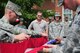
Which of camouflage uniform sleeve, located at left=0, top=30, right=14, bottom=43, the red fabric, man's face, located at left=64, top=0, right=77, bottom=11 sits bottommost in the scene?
the red fabric

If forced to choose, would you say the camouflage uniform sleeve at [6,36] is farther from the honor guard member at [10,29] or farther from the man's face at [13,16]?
the man's face at [13,16]

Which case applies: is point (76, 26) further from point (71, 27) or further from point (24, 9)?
point (24, 9)

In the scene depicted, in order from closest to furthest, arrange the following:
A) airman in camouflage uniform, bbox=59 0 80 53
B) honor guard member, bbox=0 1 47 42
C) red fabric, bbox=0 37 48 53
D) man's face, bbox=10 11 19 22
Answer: airman in camouflage uniform, bbox=59 0 80 53 → honor guard member, bbox=0 1 47 42 → red fabric, bbox=0 37 48 53 → man's face, bbox=10 11 19 22

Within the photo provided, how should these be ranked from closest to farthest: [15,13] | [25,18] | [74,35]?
[74,35], [15,13], [25,18]

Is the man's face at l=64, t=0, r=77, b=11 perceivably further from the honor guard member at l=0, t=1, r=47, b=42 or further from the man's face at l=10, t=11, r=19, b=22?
the man's face at l=10, t=11, r=19, b=22

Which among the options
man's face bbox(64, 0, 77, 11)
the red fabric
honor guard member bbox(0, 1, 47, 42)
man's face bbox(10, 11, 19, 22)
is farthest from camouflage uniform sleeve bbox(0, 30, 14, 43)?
man's face bbox(64, 0, 77, 11)

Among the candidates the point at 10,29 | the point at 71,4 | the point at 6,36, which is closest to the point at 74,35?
the point at 71,4

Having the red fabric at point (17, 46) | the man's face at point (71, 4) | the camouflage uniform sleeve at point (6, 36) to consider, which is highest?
the man's face at point (71, 4)

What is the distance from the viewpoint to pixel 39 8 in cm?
2280

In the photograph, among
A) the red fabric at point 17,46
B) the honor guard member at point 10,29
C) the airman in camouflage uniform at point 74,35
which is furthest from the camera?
the red fabric at point 17,46

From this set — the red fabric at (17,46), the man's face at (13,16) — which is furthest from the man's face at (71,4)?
the man's face at (13,16)

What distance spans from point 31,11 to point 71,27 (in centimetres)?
1814

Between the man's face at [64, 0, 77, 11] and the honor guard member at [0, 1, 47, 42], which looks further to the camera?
the honor guard member at [0, 1, 47, 42]

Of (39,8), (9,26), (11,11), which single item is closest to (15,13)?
(11,11)
